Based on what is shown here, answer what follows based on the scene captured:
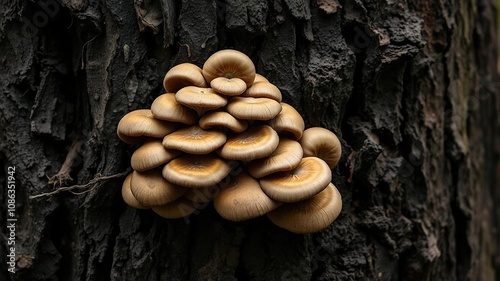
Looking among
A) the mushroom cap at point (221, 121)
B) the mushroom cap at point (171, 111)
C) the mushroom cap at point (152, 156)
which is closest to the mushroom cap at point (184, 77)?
the mushroom cap at point (171, 111)

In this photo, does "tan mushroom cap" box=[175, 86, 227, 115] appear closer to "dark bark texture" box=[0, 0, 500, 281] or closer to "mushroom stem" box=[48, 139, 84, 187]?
"dark bark texture" box=[0, 0, 500, 281]

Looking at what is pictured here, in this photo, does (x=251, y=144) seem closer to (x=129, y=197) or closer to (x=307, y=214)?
(x=307, y=214)

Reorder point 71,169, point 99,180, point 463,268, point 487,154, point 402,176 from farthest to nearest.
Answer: point 487,154
point 463,268
point 402,176
point 71,169
point 99,180

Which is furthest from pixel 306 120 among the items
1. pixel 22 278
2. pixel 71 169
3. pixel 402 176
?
pixel 22 278

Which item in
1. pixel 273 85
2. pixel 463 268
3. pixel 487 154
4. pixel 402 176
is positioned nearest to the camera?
pixel 273 85

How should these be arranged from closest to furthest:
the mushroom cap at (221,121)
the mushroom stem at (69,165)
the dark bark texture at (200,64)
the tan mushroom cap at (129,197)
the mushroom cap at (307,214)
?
the mushroom cap at (221,121)
the mushroom cap at (307,214)
the tan mushroom cap at (129,197)
the dark bark texture at (200,64)
the mushroom stem at (69,165)

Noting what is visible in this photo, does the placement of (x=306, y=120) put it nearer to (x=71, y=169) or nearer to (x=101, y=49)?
(x=101, y=49)

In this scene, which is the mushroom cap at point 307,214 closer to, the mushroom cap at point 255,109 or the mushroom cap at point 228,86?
the mushroom cap at point 255,109
